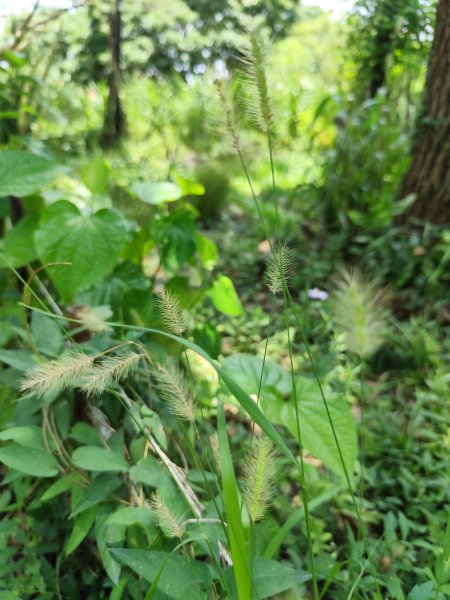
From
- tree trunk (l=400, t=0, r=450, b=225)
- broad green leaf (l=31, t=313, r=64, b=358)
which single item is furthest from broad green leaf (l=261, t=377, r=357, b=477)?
tree trunk (l=400, t=0, r=450, b=225)

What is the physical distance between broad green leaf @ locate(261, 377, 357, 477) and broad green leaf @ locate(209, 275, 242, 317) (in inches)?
15.8

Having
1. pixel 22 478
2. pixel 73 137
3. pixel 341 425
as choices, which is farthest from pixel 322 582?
pixel 73 137

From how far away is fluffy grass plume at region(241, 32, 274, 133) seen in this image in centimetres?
65

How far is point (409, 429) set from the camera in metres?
1.49

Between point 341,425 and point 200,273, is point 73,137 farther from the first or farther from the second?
point 341,425

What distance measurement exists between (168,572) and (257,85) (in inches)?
25.1

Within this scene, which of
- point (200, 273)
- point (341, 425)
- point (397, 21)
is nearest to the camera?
point (341, 425)

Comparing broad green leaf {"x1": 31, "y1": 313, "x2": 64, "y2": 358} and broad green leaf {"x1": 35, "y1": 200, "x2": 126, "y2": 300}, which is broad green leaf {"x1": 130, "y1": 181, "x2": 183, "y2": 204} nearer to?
broad green leaf {"x1": 35, "y1": 200, "x2": 126, "y2": 300}

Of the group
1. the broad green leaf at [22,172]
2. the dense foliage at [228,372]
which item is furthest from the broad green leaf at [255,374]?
the broad green leaf at [22,172]

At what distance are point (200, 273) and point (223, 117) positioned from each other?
776 millimetres

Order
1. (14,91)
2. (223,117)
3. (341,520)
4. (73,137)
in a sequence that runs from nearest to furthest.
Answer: (223,117)
(341,520)
(14,91)
(73,137)

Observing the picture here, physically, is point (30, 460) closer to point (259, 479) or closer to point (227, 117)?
point (259, 479)

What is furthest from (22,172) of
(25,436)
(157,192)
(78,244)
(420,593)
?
(420,593)

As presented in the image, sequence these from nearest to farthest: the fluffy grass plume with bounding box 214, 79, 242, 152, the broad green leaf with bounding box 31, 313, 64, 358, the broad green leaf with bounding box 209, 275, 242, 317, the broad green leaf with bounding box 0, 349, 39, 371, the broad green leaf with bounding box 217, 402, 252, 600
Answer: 1. the broad green leaf with bounding box 217, 402, 252, 600
2. the fluffy grass plume with bounding box 214, 79, 242, 152
3. the broad green leaf with bounding box 0, 349, 39, 371
4. the broad green leaf with bounding box 31, 313, 64, 358
5. the broad green leaf with bounding box 209, 275, 242, 317
